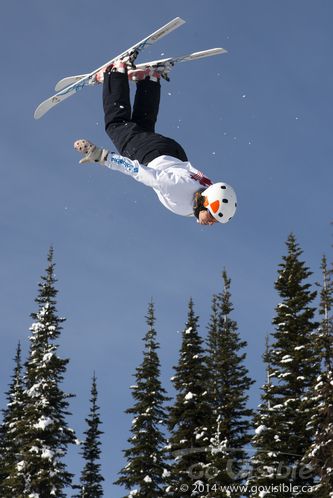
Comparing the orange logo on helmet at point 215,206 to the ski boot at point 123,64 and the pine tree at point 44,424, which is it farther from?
the pine tree at point 44,424

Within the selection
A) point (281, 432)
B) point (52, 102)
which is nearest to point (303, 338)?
point (281, 432)

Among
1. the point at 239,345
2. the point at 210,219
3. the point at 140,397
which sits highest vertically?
the point at 239,345

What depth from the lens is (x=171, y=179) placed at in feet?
30.9

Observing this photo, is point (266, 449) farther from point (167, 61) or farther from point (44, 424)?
point (167, 61)

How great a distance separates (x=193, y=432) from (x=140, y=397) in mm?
3335

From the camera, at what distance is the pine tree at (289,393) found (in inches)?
891

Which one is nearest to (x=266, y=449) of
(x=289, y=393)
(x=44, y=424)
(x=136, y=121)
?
(x=289, y=393)

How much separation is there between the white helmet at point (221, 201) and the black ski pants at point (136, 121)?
962 mm

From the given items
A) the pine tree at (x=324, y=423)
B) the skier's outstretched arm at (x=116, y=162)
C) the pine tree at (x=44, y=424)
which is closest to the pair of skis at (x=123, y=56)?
the skier's outstretched arm at (x=116, y=162)

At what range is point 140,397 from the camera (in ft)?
101

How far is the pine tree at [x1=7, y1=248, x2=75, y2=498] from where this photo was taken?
26.8 metres

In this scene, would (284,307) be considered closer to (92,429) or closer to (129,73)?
(129,73)

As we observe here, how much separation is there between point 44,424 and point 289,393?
392 inches

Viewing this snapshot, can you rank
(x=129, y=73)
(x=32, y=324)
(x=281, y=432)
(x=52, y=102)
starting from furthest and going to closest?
(x=32, y=324) → (x=281, y=432) → (x=52, y=102) → (x=129, y=73)
